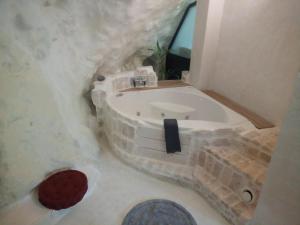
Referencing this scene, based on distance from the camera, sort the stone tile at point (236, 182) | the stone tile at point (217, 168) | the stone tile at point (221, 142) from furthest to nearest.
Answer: the stone tile at point (221, 142) < the stone tile at point (217, 168) < the stone tile at point (236, 182)

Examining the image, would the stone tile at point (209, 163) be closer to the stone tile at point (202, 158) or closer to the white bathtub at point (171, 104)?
the stone tile at point (202, 158)

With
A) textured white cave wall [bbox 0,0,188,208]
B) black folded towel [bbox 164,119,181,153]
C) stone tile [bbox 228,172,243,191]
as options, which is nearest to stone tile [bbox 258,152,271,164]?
stone tile [bbox 228,172,243,191]

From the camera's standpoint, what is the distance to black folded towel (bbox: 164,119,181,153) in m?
2.10

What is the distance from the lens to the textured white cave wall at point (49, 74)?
1.71m

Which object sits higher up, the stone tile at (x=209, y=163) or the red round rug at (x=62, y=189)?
the stone tile at (x=209, y=163)

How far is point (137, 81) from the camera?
3.16 m

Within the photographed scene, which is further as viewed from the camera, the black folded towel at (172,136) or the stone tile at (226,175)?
the black folded towel at (172,136)

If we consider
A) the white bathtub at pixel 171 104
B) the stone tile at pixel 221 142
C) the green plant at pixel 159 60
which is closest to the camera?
the stone tile at pixel 221 142

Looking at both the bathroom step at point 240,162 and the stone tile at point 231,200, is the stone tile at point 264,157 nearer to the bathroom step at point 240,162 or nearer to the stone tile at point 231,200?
the bathroom step at point 240,162

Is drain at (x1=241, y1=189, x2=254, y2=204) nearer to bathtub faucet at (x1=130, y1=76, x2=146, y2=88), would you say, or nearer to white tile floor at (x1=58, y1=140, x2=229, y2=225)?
white tile floor at (x1=58, y1=140, x2=229, y2=225)

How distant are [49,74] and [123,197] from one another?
4.25ft

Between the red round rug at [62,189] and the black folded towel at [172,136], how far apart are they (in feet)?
2.67

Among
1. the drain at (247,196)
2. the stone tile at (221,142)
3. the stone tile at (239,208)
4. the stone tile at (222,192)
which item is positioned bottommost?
the stone tile at (239,208)

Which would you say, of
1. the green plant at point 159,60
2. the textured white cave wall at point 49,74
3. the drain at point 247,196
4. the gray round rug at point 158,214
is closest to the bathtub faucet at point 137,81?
the textured white cave wall at point 49,74
